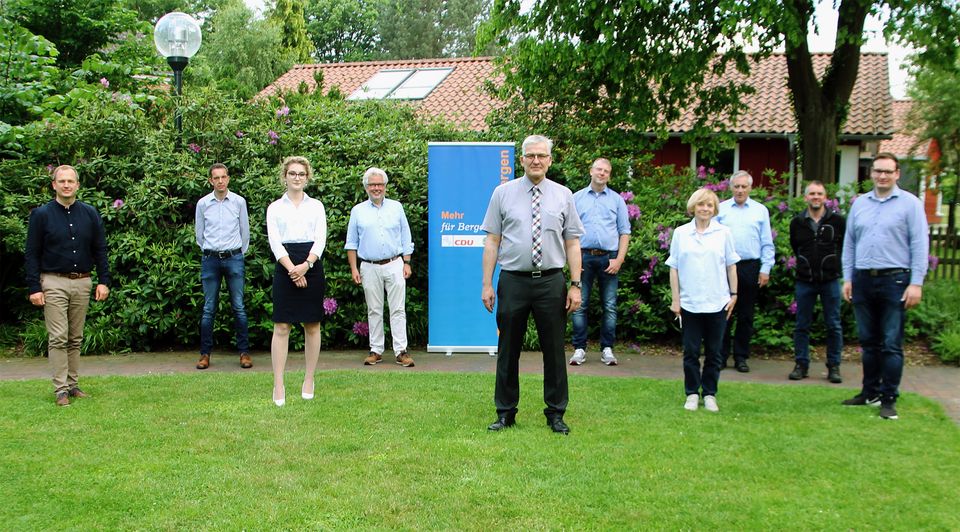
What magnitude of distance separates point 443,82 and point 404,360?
1856 cm

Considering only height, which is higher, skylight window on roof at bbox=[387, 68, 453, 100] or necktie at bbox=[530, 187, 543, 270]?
skylight window on roof at bbox=[387, 68, 453, 100]

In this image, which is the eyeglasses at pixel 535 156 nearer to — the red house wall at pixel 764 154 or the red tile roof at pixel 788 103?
the red tile roof at pixel 788 103

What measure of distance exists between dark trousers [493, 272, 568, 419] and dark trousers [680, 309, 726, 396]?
1.17 metres

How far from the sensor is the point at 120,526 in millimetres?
4176

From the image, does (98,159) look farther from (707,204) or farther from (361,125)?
(707,204)

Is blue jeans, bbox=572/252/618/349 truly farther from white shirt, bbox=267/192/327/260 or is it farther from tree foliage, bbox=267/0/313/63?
tree foliage, bbox=267/0/313/63

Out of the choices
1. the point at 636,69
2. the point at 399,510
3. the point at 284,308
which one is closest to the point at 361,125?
the point at 636,69

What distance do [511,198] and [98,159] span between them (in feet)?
20.4

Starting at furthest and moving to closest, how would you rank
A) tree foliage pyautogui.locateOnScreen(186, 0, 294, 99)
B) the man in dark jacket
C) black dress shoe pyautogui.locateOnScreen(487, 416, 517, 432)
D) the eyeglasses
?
tree foliage pyautogui.locateOnScreen(186, 0, 294, 99) < the man in dark jacket < black dress shoe pyautogui.locateOnScreen(487, 416, 517, 432) < the eyeglasses

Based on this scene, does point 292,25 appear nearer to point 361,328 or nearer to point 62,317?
point 361,328

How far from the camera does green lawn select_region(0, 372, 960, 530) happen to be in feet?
14.2

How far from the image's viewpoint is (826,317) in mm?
8000

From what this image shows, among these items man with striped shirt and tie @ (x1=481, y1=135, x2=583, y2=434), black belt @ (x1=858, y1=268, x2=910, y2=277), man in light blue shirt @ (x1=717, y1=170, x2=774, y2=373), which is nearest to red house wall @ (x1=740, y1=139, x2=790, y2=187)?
man in light blue shirt @ (x1=717, y1=170, x2=774, y2=373)

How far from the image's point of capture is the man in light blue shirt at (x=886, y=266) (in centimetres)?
626
